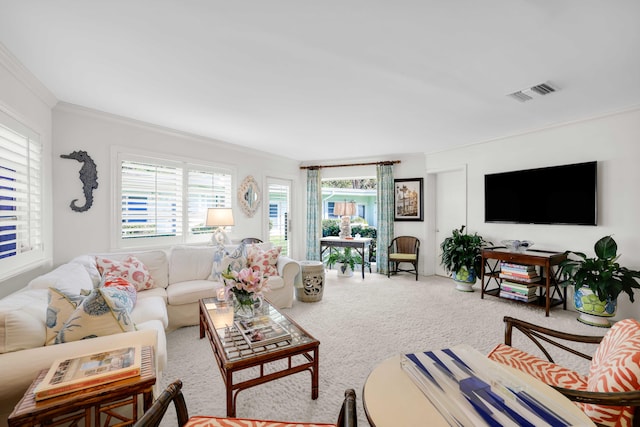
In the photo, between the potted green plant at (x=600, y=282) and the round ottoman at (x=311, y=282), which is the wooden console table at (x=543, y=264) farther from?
the round ottoman at (x=311, y=282)

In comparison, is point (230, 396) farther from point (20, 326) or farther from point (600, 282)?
point (600, 282)

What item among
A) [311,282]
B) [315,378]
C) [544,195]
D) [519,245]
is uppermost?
[544,195]

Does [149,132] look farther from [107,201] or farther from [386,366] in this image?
[386,366]

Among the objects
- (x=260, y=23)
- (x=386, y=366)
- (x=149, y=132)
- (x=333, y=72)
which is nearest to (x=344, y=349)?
(x=386, y=366)

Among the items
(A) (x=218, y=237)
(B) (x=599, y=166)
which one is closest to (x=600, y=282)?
(B) (x=599, y=166)

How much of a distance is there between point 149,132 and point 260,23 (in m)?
2.99

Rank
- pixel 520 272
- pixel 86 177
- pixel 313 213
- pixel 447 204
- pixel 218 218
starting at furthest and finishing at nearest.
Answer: pixel 313 213 < pixel 447 204 < pixel 218 218 < pixel 520 272 < pixel 86 177

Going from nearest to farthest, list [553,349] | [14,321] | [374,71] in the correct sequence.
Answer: [14,321] → [374,71] → [553,349]

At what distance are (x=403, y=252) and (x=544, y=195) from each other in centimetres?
267

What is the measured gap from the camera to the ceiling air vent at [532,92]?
9.18ft

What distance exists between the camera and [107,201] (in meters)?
3.70

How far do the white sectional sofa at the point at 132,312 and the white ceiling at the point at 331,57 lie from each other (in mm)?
1752

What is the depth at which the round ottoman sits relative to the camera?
4.06 m

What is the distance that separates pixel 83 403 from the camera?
1.21 m
